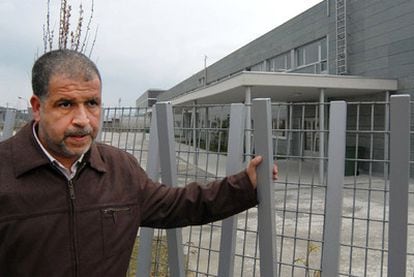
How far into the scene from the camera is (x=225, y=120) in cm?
277

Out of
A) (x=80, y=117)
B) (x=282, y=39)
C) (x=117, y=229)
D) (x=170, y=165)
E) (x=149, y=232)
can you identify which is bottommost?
(x=149, y=232)

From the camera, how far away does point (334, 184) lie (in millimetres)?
2193

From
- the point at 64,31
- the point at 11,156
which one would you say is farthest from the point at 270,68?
the point at 11,156

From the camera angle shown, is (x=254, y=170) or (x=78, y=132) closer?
(x=78, y=132)

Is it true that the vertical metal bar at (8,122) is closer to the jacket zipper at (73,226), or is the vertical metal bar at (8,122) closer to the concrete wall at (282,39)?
the jacket zipper at (73,226)

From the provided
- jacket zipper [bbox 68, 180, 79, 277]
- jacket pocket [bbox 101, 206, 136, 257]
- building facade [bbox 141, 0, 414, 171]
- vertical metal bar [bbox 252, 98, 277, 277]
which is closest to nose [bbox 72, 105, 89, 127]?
jacket zipper [bbox 68, 180, 79, 277]

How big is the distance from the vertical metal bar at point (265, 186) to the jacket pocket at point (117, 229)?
2.17 feet

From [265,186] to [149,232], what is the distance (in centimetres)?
107

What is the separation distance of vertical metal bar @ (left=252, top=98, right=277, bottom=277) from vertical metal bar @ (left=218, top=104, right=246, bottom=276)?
28cm

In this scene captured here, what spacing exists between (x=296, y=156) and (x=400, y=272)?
0.81m

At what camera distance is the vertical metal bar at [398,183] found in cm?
192

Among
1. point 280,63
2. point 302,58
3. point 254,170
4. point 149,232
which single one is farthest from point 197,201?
point 280,63

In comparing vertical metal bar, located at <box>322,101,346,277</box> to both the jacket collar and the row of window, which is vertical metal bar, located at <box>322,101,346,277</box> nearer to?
the jacket collar

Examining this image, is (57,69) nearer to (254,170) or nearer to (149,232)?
(254,170)
